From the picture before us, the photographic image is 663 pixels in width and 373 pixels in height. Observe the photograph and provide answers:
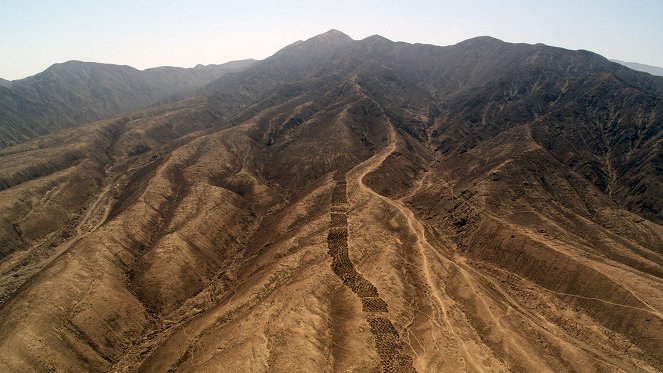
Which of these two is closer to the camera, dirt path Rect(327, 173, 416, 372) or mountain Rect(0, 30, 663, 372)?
dirt path Rect(327, 173, 416, 372)

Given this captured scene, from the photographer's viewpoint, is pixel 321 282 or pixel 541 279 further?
pixel 541 279

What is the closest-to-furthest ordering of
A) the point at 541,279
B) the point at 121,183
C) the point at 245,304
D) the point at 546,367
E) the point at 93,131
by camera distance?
the point at 546,367
the point at 245,304
the point at 541,279
the point at 121,183
the point at 93,131

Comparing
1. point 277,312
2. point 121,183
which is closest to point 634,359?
point 277,312

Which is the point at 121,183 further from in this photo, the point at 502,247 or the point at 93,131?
the point at 502,247

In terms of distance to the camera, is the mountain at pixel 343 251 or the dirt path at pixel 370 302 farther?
the mountain at pixel 343 251

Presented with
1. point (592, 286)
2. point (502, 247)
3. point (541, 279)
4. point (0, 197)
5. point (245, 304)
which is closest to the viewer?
point (245, 304)

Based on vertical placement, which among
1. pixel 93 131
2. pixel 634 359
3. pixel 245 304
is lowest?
pixel 634 359

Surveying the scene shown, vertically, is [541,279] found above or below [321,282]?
below
